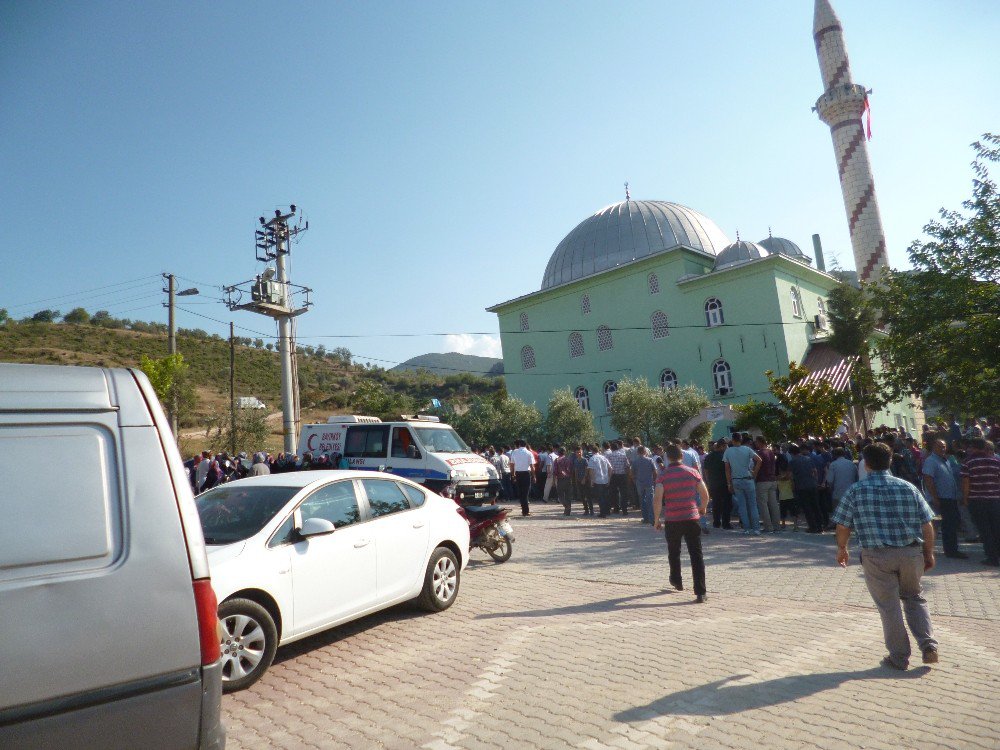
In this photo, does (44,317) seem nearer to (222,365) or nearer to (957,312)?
(222,365)

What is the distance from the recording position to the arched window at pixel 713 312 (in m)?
36.6

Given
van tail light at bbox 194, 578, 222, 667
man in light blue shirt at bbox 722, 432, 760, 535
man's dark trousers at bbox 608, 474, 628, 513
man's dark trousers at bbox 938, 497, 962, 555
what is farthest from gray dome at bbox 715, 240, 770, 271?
van tail light at bbox 194, 578, 222, 667

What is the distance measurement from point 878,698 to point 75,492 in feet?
16.3

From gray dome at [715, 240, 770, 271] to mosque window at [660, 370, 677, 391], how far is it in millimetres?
6286

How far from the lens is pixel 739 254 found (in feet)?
121

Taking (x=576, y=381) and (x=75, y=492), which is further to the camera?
(x=576, y=381)

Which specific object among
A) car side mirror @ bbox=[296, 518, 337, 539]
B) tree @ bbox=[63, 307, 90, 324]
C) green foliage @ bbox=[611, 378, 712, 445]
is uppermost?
tree @ bbox=[63, 307, 90, 324]

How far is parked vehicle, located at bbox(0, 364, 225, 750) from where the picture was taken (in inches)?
92.5

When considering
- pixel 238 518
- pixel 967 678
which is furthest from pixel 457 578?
pixel 967 678

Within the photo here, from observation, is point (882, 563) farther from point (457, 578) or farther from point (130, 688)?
point (130, 688)

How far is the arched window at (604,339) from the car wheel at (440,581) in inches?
1354

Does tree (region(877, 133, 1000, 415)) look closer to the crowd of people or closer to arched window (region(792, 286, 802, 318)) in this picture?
the crowd of people

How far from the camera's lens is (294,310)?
3120 cm

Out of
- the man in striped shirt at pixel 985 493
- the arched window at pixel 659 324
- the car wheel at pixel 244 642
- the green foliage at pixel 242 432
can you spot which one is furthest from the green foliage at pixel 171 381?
the arched window at pixel 659 324
